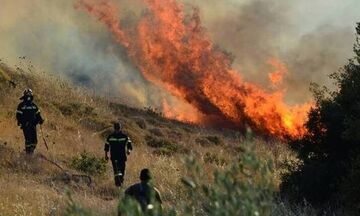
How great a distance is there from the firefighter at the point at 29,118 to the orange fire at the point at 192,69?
62.9ft

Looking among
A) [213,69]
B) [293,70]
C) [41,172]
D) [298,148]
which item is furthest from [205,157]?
[293,70]

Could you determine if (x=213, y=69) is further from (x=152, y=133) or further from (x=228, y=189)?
(x=228, y=189)

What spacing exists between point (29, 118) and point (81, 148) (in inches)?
169

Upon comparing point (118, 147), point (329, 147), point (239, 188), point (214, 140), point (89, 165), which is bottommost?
point (239, 188)

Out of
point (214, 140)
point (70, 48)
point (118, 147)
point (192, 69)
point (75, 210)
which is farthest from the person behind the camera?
point (70, 48)

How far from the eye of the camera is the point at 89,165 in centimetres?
1916

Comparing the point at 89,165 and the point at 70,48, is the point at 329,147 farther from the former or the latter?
the point at 70,48

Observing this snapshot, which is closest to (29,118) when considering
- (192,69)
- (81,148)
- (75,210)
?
(81,148)

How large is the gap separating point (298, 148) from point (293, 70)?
32967 millimetres

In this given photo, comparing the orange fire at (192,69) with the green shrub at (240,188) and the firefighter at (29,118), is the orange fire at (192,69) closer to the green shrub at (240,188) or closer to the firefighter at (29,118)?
the firefighter at (29,118)

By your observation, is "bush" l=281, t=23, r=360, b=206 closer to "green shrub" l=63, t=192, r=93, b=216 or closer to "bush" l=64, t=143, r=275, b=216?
"bush" l=64, t=143, r=275, b=216

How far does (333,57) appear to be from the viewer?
4959 cm

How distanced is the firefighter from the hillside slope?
465 millimetres

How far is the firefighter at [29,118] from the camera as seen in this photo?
19.1 metres
